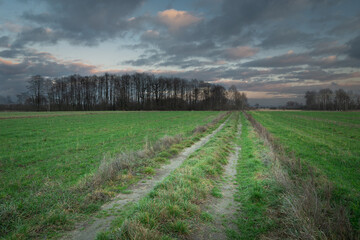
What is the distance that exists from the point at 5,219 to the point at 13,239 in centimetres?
110

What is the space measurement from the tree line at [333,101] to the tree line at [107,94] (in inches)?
3316

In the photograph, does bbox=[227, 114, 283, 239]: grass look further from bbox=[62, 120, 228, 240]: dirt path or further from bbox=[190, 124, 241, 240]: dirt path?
bbox=[62, 120, 228, 240]: dirt path

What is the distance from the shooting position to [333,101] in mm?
125688

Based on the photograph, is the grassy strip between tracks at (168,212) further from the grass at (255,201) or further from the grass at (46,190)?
the grass at (46,190)

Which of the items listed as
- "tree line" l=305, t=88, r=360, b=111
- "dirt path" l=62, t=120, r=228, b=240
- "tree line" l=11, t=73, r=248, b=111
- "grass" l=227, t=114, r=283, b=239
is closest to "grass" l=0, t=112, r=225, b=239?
"dirt path" l=62, t=120, r=228, b=240

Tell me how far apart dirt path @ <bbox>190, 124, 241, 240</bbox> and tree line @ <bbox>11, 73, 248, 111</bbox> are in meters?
88.7

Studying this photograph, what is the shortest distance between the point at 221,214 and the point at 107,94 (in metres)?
98.8

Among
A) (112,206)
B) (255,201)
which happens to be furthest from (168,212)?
(255,201)

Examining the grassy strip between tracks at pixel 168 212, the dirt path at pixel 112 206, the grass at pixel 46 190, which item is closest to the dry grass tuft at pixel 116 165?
the grass at pixel 46 190

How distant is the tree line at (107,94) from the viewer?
81750 mm

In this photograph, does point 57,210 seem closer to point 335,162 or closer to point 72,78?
point 335,162

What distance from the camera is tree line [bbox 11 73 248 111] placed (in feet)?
268

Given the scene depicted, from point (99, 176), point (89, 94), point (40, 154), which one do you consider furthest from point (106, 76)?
point (99, 176)

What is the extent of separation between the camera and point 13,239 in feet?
11.9
